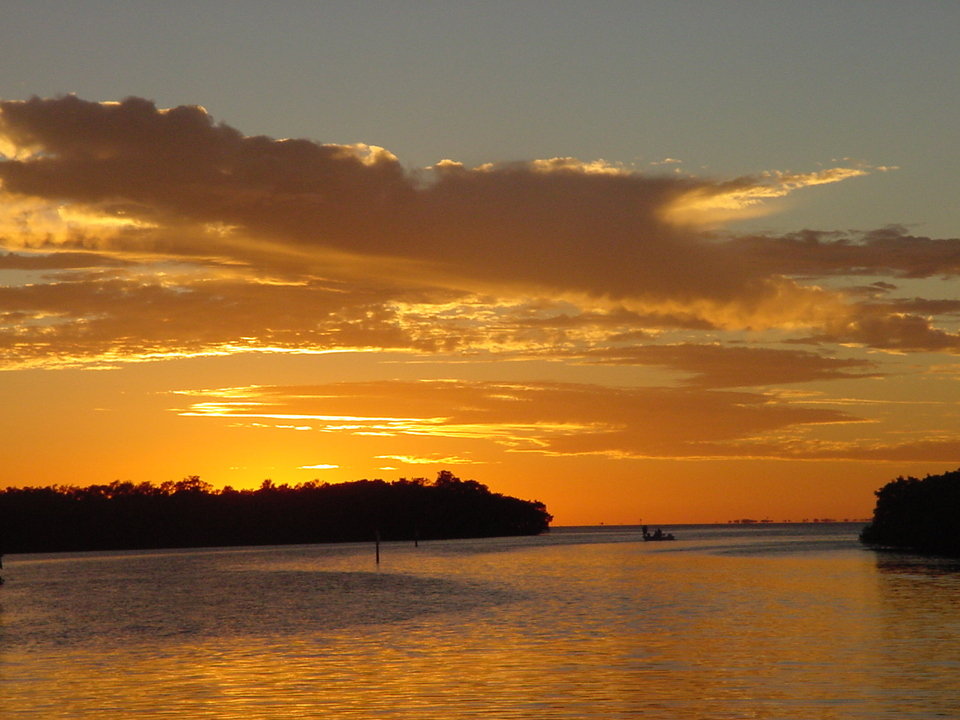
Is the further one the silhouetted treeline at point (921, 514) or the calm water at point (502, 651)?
the silhouetted treeline at point (921, 514)

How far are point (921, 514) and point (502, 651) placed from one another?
90.0m

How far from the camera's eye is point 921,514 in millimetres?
116125

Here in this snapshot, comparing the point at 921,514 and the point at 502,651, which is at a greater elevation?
the point at 921,514

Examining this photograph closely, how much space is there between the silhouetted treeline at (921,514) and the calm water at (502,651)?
33715 mm

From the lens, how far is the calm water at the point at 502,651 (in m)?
28.5

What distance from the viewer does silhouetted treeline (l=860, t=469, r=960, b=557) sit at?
355 ft

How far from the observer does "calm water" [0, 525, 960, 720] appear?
28531 millimetres

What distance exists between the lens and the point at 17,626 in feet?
177

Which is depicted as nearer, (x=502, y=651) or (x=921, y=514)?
(x=502, y=651)

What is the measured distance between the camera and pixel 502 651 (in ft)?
127

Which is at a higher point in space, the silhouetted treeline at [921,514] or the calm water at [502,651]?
the silhouetted treeline at [921,514]

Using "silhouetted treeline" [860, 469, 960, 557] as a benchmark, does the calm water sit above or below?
below

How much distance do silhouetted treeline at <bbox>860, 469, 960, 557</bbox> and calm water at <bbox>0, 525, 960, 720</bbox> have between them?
111 ft

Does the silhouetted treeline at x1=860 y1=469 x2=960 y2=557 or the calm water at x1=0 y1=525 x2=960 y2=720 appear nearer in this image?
the calm water at x1=0 y1=525 x2=960 y2=720
